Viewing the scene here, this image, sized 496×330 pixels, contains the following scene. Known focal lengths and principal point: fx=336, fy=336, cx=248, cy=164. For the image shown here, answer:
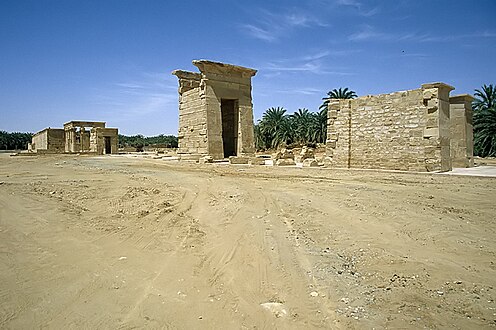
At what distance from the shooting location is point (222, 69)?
54.4ft

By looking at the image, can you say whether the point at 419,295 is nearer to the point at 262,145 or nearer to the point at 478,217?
the point at 478,217

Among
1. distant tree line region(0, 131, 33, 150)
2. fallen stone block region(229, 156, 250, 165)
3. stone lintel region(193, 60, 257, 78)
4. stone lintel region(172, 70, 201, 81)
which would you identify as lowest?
fallen stone block region(229, 156, 250, 165)

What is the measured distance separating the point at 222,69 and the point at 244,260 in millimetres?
14095

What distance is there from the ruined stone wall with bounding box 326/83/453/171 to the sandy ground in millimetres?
4618

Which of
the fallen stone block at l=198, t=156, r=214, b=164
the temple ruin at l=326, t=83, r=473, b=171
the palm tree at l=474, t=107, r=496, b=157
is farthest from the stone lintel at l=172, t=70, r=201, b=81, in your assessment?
the palm tree at l=474, t=107, r=496, b=157

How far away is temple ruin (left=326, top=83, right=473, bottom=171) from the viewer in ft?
36.0

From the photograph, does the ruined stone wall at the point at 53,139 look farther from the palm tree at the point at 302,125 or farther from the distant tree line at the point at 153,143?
the palm tree at the point at 302,125

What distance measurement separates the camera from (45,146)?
121 feet

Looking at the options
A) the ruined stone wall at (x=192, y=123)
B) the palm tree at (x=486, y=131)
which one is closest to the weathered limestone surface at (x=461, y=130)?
the ruined stone wall at (x=192, y=123)

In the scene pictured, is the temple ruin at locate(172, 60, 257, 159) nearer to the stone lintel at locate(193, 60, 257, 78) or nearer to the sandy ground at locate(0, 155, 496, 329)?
the stone lintel at locate(193, 60, 257, 78)

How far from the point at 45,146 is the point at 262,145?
24.7m

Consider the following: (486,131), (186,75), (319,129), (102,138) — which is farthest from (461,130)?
(102,138)

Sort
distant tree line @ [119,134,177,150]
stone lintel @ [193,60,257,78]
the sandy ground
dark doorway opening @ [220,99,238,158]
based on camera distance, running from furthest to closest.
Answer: distant tree line @ [119,134,177,150]
dark doorway opening @ [220,99,238,158]
stone lintel @ [193,60,257,78]
the sandy ground

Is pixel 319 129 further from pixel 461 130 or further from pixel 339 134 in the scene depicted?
pixel 339 134
